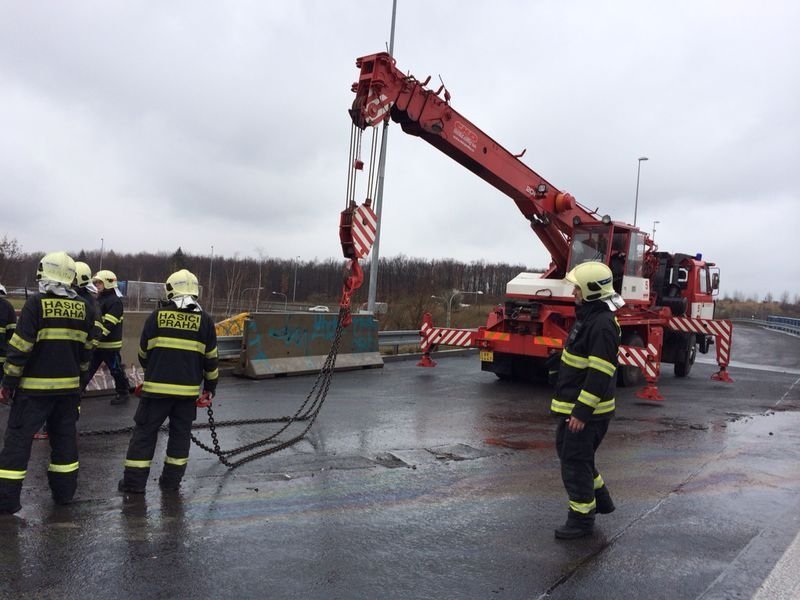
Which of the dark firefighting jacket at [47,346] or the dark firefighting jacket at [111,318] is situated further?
the dark firefighting jacket at [111,318]

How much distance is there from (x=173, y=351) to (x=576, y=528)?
11.2ft

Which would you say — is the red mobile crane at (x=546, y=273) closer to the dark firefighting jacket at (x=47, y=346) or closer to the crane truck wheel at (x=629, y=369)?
the crane truck wheel at (x=629, y=369)

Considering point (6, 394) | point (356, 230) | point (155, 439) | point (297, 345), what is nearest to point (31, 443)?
point (6, 394)

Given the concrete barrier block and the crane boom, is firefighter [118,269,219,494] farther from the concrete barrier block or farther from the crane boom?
the concrete barrier block

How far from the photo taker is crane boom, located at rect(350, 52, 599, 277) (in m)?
9.49

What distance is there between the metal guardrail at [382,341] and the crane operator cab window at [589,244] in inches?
195

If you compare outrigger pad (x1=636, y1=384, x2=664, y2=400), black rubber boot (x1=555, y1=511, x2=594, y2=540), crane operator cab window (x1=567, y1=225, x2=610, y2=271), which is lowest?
black rubber boot (x1=555, y1=511, x2=594, y2=540)

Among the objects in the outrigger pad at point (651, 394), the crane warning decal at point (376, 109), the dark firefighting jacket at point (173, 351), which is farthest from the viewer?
the outrigger pad at point (651, 394)

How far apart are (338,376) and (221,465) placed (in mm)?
6523

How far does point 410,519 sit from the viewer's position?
15.9ft

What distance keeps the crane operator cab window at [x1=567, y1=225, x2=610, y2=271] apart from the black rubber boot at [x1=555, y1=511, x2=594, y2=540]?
348 inches

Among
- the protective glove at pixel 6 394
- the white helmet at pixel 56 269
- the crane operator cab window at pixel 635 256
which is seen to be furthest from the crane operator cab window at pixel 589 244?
the protective glove at pixel 6 394

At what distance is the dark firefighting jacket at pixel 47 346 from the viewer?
4.69 meters

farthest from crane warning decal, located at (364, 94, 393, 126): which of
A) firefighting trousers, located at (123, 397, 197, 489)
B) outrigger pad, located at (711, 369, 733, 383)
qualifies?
outrigger pad, located at (711, 369, 733, 383)
